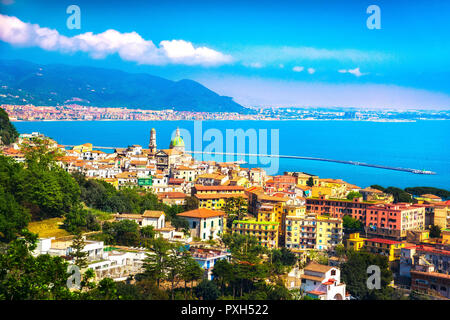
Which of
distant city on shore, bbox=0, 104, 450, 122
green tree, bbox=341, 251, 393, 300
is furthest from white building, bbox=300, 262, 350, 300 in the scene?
distant city on shore, bbox=0, 104, 450, 122

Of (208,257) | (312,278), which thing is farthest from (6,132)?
(312,278)

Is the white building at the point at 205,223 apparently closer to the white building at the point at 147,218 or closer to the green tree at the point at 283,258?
the white building at the point at 147,218

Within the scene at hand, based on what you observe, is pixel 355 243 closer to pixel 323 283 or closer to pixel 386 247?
pixel 386 247

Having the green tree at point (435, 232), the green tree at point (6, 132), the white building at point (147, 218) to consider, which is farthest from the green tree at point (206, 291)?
the green tree at point (6, 132)

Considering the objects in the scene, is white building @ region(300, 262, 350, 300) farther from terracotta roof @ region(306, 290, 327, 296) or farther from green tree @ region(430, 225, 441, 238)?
green tree @ region(430, 225, 441, 238)
